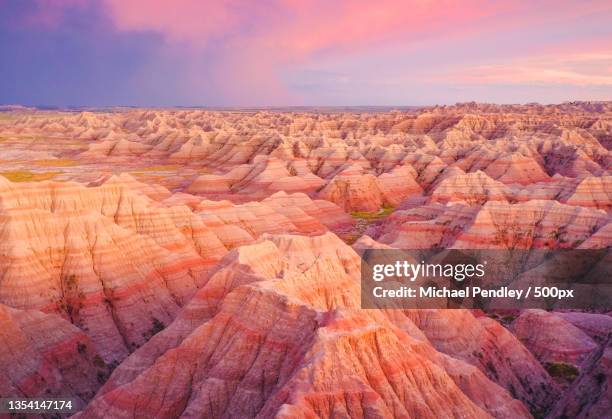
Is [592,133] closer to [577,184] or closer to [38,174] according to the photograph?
[577,184]

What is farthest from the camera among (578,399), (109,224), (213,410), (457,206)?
(457,206)

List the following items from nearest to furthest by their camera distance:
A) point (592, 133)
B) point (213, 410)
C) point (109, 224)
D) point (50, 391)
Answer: point (213, 410) → point (50, 391) → point (109, 224) → point (592, 133)

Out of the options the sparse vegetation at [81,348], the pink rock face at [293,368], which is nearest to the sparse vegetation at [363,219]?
the sparse vegetation at [81,348]

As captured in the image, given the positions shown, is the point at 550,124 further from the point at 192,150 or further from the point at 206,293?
the point at 206,293

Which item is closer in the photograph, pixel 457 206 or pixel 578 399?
pixel 578 399

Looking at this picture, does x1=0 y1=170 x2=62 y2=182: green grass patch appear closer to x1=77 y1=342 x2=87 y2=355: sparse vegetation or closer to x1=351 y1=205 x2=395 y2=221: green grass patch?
x1=351 y1=205 x2=395 y2=221: green grass patch

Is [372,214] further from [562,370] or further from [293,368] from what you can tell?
[293,368]

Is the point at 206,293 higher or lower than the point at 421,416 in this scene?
higher

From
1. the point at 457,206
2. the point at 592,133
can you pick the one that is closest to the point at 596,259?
the point at 457,206
